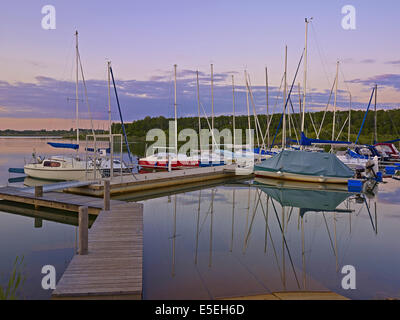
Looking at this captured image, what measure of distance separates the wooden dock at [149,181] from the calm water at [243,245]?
4.68 ft

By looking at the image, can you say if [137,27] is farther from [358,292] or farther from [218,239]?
[358,292]

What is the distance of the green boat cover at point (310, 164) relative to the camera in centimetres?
1911

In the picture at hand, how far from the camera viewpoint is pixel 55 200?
11570 millimetres

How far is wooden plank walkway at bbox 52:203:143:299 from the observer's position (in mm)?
4781

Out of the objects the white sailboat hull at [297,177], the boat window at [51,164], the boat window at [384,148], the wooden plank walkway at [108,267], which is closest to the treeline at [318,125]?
the boat window at [384,148]

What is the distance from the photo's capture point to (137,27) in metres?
19.1

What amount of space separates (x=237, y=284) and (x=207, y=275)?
718 mm

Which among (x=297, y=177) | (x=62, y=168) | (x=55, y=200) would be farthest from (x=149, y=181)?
(x=297, y=177)

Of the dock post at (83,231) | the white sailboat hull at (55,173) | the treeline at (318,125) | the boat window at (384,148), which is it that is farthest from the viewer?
the treeline at (318,125)

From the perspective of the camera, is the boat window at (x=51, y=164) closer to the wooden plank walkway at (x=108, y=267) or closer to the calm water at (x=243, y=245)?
the calm water at (x=243, y=245)

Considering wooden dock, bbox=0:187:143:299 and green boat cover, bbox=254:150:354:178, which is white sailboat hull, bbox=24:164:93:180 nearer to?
wooden dock, bbox=0:187:143:299

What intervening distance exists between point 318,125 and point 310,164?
3751 centimetres

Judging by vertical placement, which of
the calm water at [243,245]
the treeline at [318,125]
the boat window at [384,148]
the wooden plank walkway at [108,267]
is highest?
the treeline at [318,125]
